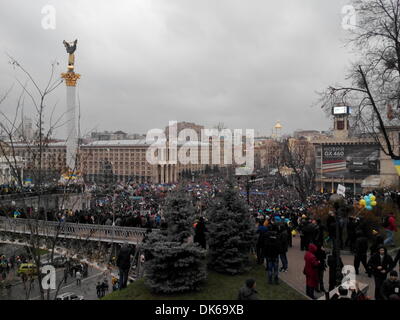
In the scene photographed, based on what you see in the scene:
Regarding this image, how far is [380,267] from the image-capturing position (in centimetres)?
652

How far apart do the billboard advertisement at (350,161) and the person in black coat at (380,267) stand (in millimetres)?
49737

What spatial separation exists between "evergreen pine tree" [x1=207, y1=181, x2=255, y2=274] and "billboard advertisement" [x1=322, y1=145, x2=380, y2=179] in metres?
48.6

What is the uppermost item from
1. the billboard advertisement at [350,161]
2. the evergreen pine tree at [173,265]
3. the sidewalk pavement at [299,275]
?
the billboard advertisement at [350,161]

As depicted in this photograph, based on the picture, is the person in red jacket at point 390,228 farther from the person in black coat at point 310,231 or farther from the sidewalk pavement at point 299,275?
the person in black coat at point 310,231

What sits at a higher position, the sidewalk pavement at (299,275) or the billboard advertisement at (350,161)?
the billboard advertisement at (350,161)

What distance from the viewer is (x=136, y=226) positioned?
16.3 metres

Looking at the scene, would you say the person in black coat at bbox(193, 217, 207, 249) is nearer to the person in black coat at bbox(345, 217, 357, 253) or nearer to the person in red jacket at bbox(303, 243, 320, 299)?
the person in red jacket at bbox(303, 243, 320, 299)

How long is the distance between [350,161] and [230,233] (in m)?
51.5

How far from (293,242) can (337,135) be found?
5331 cm

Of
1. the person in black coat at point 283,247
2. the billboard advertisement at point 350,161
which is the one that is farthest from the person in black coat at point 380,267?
the billboard advertisement at point 350,161

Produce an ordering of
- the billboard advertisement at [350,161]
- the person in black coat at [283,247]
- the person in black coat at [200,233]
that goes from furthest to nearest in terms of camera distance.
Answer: the billboard advertisement at [350,161] → the person in black coat at [200,233] → the person in black coat at [283,247]

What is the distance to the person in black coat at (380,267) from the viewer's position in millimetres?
6586

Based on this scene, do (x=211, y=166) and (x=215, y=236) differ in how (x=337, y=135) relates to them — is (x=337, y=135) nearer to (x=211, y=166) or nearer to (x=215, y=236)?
(x=211, y=166)

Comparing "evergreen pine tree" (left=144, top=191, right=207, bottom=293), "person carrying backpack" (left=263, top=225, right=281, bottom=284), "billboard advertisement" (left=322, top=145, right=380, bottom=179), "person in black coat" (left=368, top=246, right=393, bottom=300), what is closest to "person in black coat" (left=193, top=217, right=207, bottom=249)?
"evergreen pine tree" (left=144, top=191, right=207, bottom=293)
